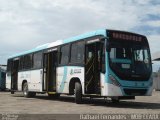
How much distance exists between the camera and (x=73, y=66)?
1748 centimetres

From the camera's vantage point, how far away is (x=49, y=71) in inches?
818

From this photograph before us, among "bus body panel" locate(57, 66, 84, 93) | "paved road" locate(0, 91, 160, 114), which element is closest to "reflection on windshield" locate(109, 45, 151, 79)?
"paved road" locate(0, 91, 160, 114)

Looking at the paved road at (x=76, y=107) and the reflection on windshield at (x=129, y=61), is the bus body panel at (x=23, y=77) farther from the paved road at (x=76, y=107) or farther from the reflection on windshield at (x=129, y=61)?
the reflection on windshield at (x=129, y=61)

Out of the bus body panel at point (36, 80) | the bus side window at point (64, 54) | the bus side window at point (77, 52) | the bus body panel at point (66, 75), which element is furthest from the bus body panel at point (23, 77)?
the bus side window at point (77, 52)

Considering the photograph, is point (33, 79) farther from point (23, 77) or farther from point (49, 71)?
point (49, 71)

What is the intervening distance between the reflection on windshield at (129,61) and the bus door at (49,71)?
5452 mm

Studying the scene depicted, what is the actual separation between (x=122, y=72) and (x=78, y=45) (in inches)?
124

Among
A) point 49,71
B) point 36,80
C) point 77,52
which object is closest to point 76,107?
point 77,52

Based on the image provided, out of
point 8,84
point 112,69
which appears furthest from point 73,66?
point 8,84

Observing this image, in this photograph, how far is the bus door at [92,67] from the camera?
620 inches

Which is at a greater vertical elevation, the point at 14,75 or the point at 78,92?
the point at 14,75

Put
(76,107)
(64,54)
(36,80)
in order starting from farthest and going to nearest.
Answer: (36,80) → (64,54) → (76,107)

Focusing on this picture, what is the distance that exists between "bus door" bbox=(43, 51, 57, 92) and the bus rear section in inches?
213

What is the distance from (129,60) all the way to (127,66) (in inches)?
11.9
